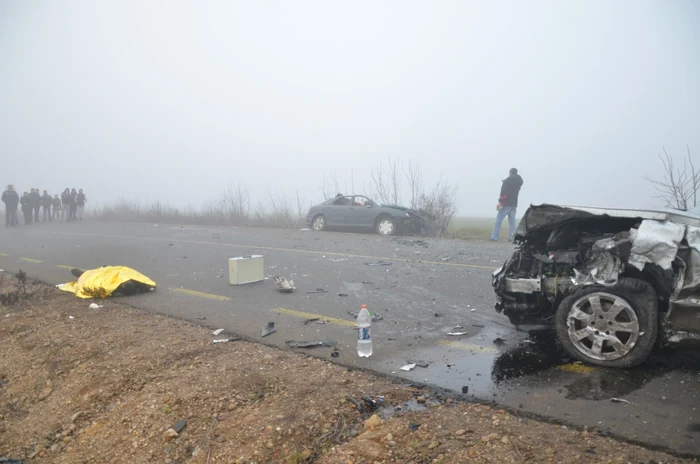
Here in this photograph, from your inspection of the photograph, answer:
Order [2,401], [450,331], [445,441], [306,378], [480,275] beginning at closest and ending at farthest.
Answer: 1. [445,441]
2. [306,378]
3. [2,401]
4. [450,331]
5. [480,275]

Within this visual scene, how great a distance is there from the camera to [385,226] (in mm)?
17719

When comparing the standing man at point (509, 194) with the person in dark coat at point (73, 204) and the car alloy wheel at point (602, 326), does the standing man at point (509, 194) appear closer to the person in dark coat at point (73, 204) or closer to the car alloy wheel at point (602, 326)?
the car alloy wheel at point (602, 326)

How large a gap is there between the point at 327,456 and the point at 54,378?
3237 mm

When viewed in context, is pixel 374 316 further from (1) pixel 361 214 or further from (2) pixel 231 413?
(1) pixel 361 214

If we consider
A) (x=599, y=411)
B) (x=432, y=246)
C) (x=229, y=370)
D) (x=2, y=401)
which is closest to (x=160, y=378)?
(x=229, y=370)

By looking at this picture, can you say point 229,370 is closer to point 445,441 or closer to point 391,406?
point 391,406

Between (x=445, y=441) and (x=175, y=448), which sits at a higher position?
(x=445, y=441)

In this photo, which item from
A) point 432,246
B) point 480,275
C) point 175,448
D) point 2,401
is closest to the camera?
point 175,448

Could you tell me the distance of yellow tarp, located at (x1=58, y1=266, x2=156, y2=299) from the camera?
744 cm

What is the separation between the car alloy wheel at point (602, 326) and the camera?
4.12 meters

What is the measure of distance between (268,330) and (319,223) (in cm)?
1428

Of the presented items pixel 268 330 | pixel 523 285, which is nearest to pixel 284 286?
pixel 268 330

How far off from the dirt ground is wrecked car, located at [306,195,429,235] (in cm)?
1258

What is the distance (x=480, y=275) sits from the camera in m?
8.73
